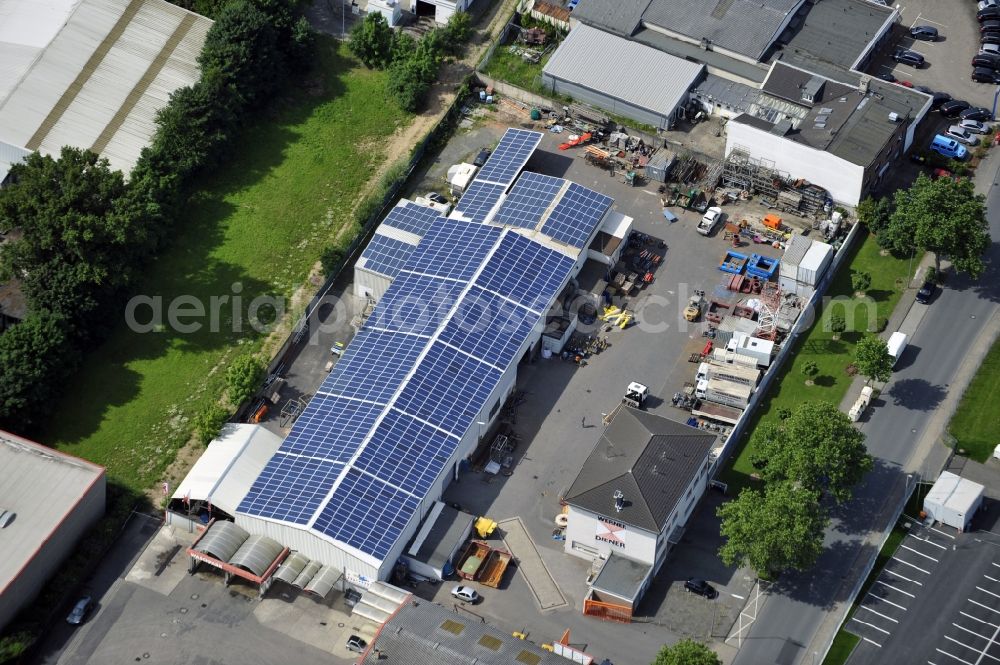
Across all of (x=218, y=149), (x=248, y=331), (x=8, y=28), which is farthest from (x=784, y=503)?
(x=8, y=28)

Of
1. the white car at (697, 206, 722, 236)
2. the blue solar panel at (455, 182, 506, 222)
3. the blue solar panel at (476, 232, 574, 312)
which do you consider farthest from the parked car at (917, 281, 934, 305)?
the blue solar panel at (455, 182, 506, 222)

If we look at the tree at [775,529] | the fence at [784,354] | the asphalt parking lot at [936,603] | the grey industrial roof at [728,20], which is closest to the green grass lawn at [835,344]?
the fence at [784,354]

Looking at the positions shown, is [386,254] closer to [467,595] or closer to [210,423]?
[210,423]

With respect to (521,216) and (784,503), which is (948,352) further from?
(521,216)

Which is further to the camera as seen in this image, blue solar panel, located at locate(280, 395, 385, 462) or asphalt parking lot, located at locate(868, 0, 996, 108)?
asphalt parking lot, located at locate(868, 0, 996, 108)

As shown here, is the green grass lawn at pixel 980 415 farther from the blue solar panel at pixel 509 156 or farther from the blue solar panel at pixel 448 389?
the blue solar panel at pixel 509 156

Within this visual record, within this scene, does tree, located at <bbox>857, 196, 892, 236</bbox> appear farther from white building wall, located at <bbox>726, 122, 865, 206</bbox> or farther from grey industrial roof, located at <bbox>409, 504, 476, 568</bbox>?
grey industrial roof, located at <bbox>409, 504, 476, 568</bbox>
